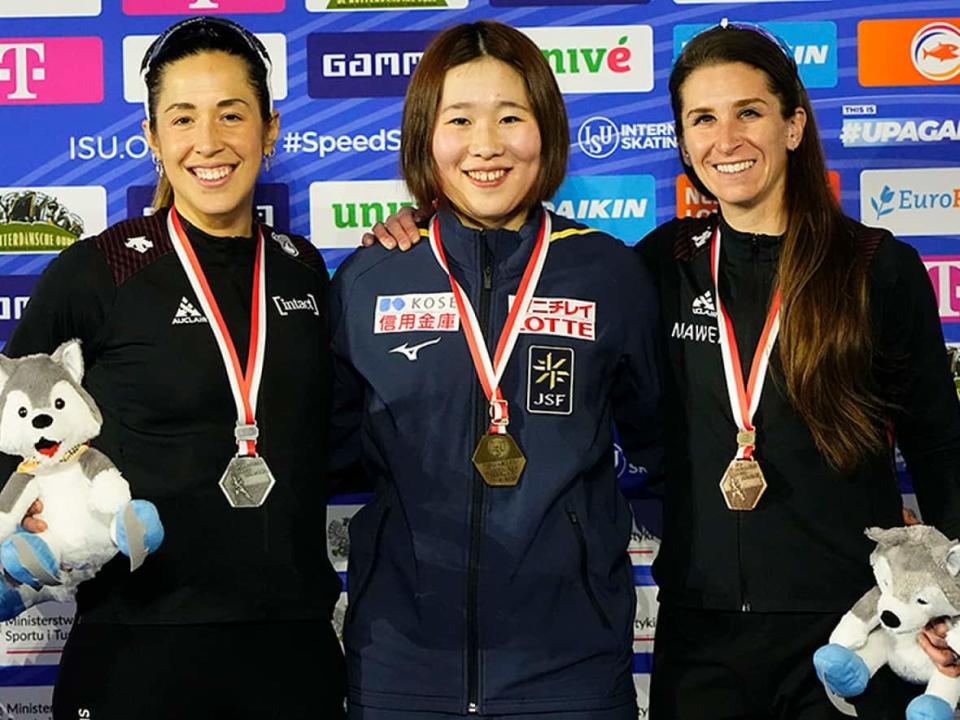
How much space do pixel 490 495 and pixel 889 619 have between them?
0.74 metres

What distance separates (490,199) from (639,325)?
38 cm

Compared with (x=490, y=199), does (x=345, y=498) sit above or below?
below

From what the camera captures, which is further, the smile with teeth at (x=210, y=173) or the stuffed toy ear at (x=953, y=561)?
the smile with teeth at (x=210, y=173)

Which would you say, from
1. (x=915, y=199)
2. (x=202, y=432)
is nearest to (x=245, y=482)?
(x=202, y=432)

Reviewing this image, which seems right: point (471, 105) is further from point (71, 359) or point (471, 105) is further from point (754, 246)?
point (71, 359)

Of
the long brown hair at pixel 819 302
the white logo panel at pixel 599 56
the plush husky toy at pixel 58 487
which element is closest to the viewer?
the plush husky toy at pixel 58 487

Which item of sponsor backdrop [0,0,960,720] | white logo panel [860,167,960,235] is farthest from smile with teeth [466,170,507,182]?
white logo panel [860,167,960,235]

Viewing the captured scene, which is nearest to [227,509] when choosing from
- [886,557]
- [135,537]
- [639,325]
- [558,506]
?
[135,537]

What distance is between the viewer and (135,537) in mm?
2215

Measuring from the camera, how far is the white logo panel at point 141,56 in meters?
3.23

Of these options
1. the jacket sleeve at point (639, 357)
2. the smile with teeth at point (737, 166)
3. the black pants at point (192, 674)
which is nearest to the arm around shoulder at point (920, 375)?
the smile with teeth at point (737, 166)

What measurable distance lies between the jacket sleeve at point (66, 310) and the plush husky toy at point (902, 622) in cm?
144

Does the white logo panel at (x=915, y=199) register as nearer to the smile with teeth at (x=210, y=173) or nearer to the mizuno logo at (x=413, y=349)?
the mizuno logo at (x=413, y=349)

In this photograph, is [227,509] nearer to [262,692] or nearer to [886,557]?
[262,692]
